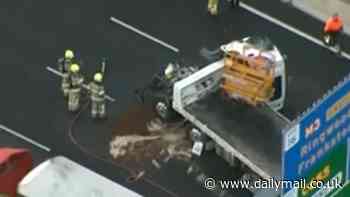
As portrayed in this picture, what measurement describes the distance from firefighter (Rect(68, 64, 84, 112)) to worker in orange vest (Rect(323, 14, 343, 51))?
708 cm

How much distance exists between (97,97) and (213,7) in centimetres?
584

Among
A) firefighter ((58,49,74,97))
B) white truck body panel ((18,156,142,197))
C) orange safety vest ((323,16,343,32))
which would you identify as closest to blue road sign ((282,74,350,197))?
white truck body panel ((18,156,142,197))

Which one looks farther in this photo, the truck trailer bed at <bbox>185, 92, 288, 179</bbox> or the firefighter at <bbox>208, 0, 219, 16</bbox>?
the firefighter at <bbox>208, 0, 219, 16</bbox>

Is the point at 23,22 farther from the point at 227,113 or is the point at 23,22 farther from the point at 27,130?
the point at 227,113

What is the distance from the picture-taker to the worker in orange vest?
30.9 m

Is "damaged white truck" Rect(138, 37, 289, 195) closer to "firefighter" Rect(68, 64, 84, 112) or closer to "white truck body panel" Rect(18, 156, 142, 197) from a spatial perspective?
"firefighter" Rect(68, 64, 84, 112)

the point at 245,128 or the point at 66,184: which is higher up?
the point at 66,184

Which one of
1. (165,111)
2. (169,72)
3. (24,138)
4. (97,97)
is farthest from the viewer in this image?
(169,72)

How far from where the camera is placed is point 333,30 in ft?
101

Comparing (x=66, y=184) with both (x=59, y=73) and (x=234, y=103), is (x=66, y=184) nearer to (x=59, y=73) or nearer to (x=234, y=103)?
(x=234, y=103)

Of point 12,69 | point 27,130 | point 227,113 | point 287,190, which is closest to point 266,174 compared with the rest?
point 227,113

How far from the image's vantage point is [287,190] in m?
14.4

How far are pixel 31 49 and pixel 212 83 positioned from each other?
594cm

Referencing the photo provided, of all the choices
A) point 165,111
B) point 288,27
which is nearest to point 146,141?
point 165,111
